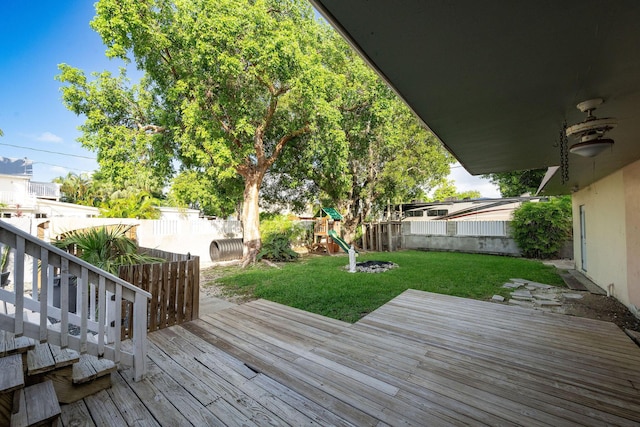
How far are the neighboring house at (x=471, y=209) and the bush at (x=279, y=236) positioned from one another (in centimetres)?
672

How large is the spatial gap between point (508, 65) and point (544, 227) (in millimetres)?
10894

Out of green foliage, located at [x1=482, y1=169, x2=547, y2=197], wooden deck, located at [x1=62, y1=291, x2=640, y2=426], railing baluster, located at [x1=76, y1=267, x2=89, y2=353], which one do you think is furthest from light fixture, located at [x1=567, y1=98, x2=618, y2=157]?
green foliage, located at [x1=482, y1=169, x2=547, y2=197]

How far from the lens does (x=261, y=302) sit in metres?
4.61

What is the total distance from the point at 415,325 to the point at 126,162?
29.1 ft

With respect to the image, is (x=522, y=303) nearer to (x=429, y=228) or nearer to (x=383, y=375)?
(x=383, y=375)

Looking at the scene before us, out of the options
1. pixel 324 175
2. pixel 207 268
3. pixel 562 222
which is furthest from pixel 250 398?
pixel 562 222

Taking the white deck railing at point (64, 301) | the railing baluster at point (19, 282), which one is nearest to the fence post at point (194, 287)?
the white deck railing at point (64, 301)

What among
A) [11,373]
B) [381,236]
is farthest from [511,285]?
[11,373]

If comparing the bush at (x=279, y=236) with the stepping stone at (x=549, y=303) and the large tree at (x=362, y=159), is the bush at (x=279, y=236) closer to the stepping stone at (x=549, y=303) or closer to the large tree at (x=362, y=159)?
the large tree at (x=362, y=159)

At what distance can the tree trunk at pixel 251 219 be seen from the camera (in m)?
9.16

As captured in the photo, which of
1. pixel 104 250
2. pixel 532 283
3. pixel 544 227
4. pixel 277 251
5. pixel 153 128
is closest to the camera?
pixel 104 250

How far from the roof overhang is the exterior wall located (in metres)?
2.73

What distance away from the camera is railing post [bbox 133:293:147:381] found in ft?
7.61

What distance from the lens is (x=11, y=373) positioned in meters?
1.77
